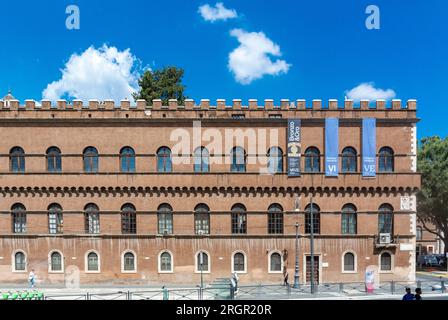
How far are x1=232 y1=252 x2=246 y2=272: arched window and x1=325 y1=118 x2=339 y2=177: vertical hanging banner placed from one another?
1008 centimetres

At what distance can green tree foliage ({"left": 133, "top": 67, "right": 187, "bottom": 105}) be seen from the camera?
41.7 meters

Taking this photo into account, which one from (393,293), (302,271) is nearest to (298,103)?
(302,271)

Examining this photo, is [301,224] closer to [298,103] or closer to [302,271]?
[302,271]

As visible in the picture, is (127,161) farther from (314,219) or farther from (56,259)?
(314,219)

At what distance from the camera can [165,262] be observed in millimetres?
28906

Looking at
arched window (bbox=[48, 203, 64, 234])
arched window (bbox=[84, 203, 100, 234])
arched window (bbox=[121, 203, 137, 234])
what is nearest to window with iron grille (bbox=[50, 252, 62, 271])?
arched window (bbox=[48, 203, 64, 234])

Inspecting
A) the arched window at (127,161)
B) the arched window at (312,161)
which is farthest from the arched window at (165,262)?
the arched window at (312,161)

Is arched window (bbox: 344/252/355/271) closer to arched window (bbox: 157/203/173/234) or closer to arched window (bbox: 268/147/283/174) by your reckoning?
arched window (bbox: 268/147/283/174)

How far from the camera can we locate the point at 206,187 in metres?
28.7

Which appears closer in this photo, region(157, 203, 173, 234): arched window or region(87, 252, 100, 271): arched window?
region(87, 252, 100, 271): arched window

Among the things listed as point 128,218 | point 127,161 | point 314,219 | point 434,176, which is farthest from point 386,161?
point 128,218

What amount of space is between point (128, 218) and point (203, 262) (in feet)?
24.4

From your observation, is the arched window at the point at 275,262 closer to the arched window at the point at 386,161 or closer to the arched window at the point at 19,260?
the arched window at the point at 386,161

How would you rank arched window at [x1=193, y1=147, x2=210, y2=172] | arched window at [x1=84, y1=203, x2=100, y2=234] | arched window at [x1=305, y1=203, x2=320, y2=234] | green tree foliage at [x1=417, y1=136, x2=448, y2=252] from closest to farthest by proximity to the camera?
arched window at [x1=193, y1=147, x2=210, y2=172]
arched window at [x1=84, y1=203, x2=100, y2=234]
arched window at [x1=305, y1=203, x2=320, y2=234]
green tree foliage at [x1=417, y1=136, x2=448, y2=252]
